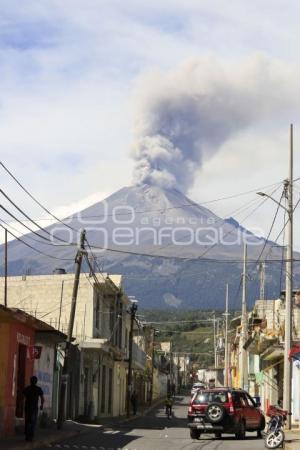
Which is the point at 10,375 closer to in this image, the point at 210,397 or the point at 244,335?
the point at 210,397

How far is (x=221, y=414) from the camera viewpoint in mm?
27031

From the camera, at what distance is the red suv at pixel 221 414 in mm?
27062

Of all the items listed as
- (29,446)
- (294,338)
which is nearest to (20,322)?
(29,446)

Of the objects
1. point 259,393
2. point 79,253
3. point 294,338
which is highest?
point 79,253

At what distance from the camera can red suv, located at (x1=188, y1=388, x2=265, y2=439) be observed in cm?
2706

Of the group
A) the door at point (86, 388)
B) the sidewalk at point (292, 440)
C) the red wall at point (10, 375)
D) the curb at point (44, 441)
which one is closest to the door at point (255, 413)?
the sidewalk at point (292, 440)

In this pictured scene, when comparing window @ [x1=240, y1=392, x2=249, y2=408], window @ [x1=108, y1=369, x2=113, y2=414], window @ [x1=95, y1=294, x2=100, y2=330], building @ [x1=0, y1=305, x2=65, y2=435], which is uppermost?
window @ [x1=95, y1=294, x2=100, y2=330]

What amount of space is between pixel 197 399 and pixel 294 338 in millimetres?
10239

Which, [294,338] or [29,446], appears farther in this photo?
[294,338]

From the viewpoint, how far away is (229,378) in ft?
260

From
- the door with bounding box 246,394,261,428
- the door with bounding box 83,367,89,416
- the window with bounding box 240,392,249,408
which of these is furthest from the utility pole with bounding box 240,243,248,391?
the window with bounding box 240,392,249,408

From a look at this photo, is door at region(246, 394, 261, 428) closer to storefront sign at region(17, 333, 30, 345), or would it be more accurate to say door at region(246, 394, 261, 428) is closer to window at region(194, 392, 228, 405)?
window at region(194, 392, 228, 405)

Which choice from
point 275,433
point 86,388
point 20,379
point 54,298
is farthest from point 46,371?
point 54,298

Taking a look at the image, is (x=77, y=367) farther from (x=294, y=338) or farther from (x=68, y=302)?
(x=294, y=338)
